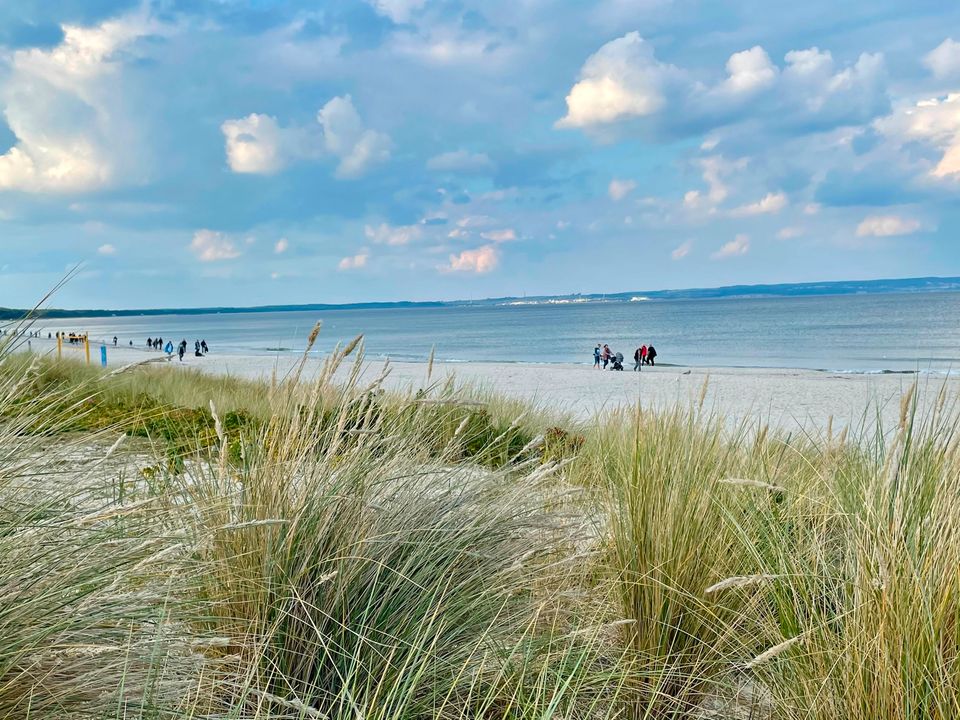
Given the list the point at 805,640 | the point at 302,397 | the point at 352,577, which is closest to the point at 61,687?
the point at 352,577

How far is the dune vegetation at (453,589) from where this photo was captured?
1.83 meters

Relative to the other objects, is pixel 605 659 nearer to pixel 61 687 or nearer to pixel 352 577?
pixel 352 577

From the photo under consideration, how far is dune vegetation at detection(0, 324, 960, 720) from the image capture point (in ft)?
6.01

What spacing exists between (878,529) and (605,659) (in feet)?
3.80

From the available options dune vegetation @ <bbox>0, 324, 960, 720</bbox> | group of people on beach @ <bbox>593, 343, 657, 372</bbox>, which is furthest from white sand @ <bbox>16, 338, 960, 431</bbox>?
dune vegetation @ <bbox>0, 324, 960, 720</bbox>

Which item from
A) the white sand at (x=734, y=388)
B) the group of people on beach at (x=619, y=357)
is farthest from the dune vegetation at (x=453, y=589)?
the group of people on beach at (x=619, y=357)

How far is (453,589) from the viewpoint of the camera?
241cm

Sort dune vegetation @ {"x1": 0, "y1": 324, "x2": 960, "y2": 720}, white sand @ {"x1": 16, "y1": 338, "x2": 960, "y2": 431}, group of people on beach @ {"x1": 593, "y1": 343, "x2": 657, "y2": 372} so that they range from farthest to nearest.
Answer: group of people on beach @ {"x1": 593, "y1": 343, "x2": 657, "y2": 372}
white sand @ {"x1": 16, "y1": 338, "x2": 960, "y2": 431}
dune vegetation @ {"x1": 0, "y1": 324, "x2": 960, "y2": 720}

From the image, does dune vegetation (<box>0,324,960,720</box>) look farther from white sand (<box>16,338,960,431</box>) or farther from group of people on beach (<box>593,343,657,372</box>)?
group of people on beach (<box>593,343,657,372</box>)

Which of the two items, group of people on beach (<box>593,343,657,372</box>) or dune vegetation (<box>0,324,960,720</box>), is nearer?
dune vegetation (<box>0,324,960,720</box>)

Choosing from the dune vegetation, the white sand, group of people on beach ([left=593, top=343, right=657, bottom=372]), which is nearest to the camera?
the dune vegetation

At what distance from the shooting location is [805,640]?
212 centimetres

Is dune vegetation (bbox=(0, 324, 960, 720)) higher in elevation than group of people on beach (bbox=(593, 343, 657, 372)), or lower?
higher

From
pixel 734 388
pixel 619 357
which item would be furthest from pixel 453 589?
pixel 619 357
